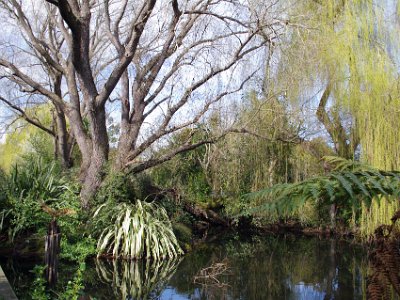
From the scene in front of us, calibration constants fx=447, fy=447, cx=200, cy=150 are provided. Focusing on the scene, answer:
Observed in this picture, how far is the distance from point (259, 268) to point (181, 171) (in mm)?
7461

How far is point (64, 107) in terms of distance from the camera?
37.5ft

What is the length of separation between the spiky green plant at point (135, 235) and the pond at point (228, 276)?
14.1 inches

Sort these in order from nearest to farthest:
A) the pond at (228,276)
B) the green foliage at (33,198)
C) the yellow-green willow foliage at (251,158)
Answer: the pond at (228,276), the green foliage at (33,198), the yellow-green willow foliage at (251,158)

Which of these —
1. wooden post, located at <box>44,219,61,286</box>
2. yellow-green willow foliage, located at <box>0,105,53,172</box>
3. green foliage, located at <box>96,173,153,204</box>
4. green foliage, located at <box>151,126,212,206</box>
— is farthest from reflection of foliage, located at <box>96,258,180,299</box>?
yellow-green willow foliage, located at <box>0,105,53,172</box>

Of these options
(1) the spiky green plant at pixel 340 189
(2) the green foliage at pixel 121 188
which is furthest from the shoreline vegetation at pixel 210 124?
(1) the spiky green plant at pixel 340 189

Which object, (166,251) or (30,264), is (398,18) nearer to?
(166,251)

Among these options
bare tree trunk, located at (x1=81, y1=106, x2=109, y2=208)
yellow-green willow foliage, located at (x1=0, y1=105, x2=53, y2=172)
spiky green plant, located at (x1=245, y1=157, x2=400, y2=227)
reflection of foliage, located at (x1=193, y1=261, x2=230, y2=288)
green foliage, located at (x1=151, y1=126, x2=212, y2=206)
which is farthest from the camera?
yellow-green willow foliage, located at (x1=0, y1=105, x2=53, y2=172)

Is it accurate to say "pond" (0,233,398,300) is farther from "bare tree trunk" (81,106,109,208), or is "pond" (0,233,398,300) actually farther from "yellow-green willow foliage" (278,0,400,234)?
"bare tree trunk" (81,106,109,208)

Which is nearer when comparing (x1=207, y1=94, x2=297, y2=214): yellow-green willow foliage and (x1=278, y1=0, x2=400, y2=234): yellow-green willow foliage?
(x1=278, y1=0, x2=400, y2=234): yellow-green willow foliage

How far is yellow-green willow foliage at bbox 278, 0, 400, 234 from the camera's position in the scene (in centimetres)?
988

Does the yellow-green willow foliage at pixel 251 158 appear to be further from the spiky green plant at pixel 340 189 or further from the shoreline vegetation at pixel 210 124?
the spiky green plant at pixel 340 189

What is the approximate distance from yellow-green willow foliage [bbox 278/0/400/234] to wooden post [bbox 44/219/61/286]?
21.8ft

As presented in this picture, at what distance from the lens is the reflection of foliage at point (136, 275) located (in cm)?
648

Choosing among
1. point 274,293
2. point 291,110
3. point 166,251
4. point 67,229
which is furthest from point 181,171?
point 274,293
